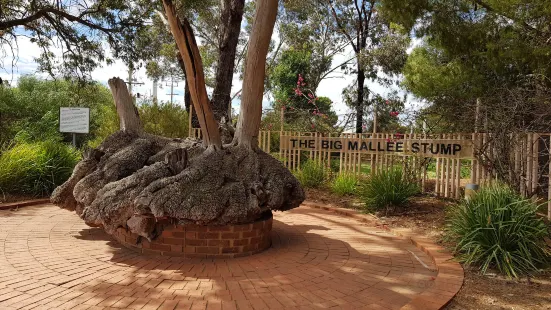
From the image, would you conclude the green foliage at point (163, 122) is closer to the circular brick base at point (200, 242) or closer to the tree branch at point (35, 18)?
the tree branch at point (35, 18)

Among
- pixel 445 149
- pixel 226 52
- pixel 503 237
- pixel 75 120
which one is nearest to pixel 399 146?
pixel 445 149

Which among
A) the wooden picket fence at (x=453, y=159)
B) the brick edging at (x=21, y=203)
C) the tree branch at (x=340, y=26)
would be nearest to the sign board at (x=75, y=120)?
the wooden picket fence at (x=453, y=159)

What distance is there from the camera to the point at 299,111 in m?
14.6

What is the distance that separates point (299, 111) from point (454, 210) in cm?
958

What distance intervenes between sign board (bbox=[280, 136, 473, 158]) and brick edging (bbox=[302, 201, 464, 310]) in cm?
342

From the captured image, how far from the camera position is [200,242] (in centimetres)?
446

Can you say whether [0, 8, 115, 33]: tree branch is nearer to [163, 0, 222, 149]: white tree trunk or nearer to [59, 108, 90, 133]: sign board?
[59, 108, 90, 133]: sign board

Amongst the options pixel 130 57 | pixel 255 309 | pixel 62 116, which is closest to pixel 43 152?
pixel 62 116

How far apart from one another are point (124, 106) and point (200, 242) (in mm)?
2734

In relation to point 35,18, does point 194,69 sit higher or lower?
lower

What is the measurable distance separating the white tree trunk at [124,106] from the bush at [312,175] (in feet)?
17.0

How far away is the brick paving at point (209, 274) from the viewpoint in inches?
131

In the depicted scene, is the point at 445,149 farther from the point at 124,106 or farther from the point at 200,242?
the point at 124,106

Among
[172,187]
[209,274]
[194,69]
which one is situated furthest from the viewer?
[194,69]
